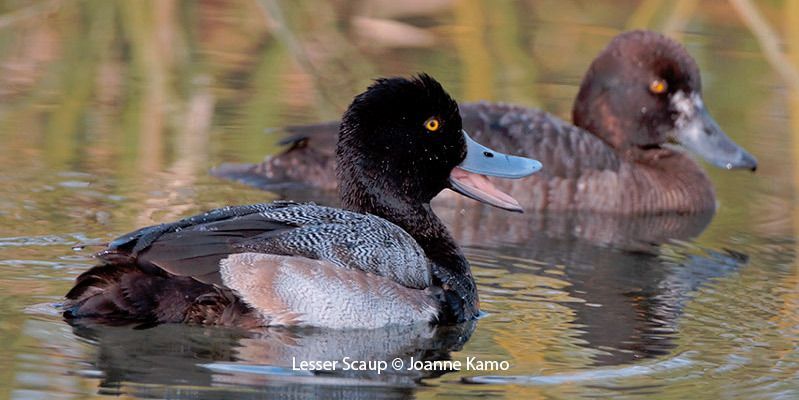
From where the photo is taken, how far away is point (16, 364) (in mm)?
5598

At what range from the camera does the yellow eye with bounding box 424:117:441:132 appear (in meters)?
7.16

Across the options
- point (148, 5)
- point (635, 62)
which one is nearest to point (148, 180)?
point (148, 5)

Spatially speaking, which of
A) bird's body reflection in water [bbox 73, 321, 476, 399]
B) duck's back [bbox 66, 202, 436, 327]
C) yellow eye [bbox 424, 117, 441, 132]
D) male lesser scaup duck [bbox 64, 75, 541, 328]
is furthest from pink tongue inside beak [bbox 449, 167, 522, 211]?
bird's body reflection in water [bbox 73, 321, 476, 399]

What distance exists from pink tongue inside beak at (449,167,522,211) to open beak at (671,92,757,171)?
2943 mm

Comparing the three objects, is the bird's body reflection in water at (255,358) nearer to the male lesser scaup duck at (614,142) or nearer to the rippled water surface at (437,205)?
the rippled water surface at (437,205)

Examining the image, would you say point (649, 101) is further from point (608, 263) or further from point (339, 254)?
point (339, 254)

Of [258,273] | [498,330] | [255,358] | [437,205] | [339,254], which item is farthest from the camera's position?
[437,205]

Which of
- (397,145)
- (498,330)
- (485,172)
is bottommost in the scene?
(498,330)

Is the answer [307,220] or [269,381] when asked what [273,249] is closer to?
[307,220]

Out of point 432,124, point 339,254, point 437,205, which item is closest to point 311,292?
point 339,254

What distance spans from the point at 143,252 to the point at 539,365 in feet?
5.30

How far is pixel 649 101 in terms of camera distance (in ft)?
33.2

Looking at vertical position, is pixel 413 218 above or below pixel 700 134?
below

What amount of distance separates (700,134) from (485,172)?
314 cm
